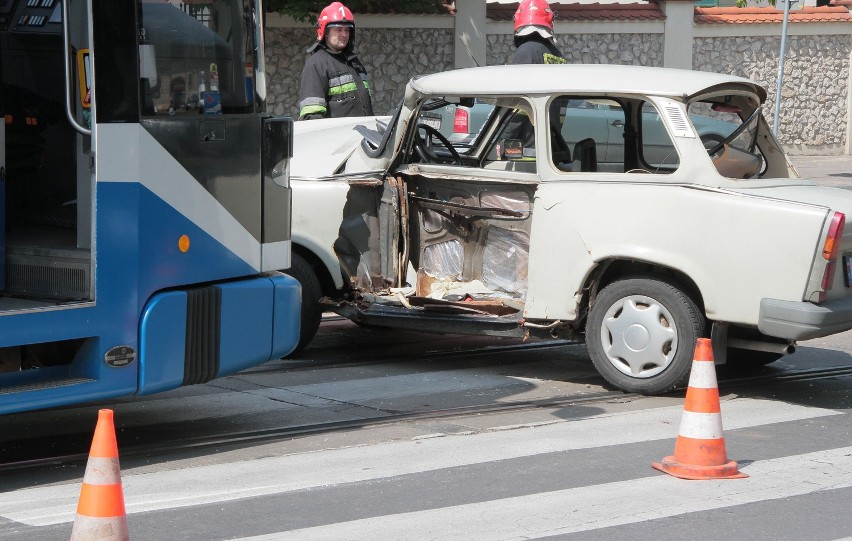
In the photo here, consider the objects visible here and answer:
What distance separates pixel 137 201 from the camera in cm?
635

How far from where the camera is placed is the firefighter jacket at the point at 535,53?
12.4m

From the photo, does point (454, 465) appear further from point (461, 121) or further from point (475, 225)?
point (461, 121)

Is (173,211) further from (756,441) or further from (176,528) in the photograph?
(756,441)

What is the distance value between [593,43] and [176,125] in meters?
18.0

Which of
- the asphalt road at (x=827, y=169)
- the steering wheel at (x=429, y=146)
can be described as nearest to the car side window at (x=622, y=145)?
the steering wheel at (x=429, y=146)

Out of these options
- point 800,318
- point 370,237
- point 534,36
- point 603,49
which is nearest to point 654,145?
point 800,318

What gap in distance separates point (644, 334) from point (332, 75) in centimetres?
483

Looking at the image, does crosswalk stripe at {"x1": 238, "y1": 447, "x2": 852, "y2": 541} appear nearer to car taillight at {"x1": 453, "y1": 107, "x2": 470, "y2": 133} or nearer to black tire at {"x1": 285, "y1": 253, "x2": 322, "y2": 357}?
black tire at {"x1": 285, "y1": 253, "x2": 322, "y2": 357}

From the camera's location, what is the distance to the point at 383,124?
10.3 m

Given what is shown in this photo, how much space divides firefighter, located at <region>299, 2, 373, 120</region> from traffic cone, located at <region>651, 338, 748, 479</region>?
6151 millimetres

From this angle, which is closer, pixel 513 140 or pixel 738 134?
pixel 738 134

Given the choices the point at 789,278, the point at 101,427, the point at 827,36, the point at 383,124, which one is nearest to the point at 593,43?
the point at 827,36

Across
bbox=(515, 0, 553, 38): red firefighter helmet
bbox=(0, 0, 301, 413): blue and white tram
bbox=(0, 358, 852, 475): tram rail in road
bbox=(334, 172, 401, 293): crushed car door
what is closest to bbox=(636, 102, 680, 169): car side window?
bbox=(0, 358, 852, 475): tram rail in road

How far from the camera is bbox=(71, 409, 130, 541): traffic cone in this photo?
446 cm
